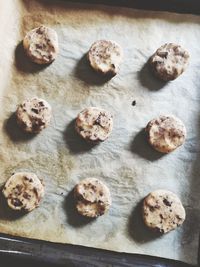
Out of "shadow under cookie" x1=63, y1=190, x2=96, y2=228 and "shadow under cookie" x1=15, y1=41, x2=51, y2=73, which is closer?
"shadow under cookie" x1=63, y1=190, x2=96, y2=228

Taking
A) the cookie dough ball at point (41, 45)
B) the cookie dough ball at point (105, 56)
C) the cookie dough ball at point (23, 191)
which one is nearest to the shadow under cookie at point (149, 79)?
the cookie dough ball at point (105, 56)

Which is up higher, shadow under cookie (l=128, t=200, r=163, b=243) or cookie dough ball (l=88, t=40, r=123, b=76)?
cookie dough ball (l=88, t=40, r=123, b=76)

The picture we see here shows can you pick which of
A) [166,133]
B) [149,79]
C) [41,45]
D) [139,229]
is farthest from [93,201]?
[41,45]

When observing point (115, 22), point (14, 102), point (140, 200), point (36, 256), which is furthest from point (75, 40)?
point (36, 256)

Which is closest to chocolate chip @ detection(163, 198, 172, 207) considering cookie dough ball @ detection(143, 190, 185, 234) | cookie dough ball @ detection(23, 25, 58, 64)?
cookie dough ball @ detection(143, 190, 185, 234)

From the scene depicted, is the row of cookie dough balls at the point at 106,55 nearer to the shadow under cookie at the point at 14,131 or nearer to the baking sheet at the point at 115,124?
the baking sheet at the point at 115,124

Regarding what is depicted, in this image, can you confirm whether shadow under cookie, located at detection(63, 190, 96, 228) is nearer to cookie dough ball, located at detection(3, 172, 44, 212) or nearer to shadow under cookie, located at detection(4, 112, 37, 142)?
cookie dough ball, located at detection(3, 172, 44, 212)

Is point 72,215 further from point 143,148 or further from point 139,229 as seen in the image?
point 143,148

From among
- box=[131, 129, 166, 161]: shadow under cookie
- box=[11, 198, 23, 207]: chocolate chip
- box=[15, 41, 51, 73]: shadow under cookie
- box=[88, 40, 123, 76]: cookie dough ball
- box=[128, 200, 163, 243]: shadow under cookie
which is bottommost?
box=[128, 200, 163, 243]: shadow under cookie
